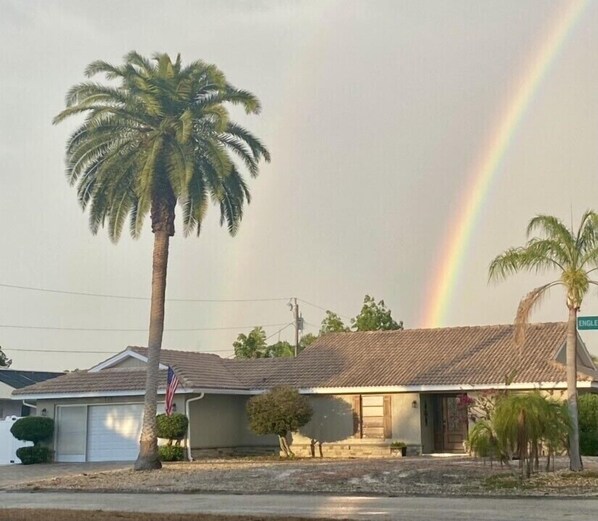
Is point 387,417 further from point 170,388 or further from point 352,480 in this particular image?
point 352,480

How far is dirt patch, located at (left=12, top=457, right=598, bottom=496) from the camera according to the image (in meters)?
18.9

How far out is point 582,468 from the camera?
2159 centimetres

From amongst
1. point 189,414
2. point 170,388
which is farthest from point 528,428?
point 189,414

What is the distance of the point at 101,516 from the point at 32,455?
1988 cm

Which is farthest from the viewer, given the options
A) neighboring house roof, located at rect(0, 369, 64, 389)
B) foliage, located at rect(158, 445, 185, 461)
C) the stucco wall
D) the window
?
neighboring house roof, located at rect(0, 369, 64, 389)

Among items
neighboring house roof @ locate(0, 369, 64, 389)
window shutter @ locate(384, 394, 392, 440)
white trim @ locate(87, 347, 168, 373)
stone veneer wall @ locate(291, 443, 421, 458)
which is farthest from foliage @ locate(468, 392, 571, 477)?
neighboring house roof @ locate(0, 369, 64, 389)

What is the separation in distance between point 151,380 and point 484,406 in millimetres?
10459

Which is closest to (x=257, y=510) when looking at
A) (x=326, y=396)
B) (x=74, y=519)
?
(x=74, y=519)

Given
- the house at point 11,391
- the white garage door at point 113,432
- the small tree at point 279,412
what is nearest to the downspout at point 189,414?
the small tree at point 279,412

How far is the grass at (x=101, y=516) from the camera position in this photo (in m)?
15.1

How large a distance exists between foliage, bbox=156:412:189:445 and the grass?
1447 centimetres

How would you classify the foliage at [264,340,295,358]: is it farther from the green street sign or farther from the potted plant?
the green street sign

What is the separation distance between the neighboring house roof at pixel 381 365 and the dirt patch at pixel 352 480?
20.7 feet

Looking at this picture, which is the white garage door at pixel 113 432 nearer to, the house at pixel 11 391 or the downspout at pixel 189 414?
the downspout at pixel 189 414
